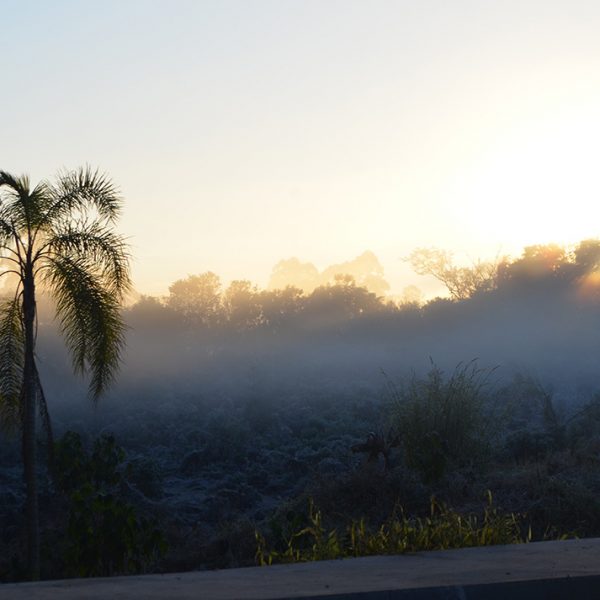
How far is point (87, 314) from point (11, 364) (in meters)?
1.61

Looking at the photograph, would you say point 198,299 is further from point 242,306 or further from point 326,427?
point 326,427

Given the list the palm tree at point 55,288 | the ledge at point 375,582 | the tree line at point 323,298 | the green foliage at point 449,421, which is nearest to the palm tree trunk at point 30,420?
the palm tree at point 55,288

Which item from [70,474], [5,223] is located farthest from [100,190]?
[70,474]

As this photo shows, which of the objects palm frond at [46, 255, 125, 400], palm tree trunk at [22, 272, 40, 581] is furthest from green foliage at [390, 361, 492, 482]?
palm tree trunk at [22, 272, 40, 581]

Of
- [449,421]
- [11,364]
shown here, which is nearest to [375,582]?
[11,364]

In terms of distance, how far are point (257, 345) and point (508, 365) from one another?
13598mm

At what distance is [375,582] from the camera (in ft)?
19.3

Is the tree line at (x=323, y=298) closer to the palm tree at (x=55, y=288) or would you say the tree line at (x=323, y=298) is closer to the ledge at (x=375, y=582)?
the palm tree at (x=55, y=288)

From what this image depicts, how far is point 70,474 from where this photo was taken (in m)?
17.8

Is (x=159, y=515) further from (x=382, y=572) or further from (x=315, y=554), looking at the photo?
(x=382, y=572)

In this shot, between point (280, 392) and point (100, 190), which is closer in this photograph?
point (100, 190)

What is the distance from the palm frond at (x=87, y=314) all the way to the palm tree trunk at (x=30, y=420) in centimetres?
39

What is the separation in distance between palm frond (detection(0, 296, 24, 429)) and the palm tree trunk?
492 millimetres

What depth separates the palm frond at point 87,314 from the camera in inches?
532
